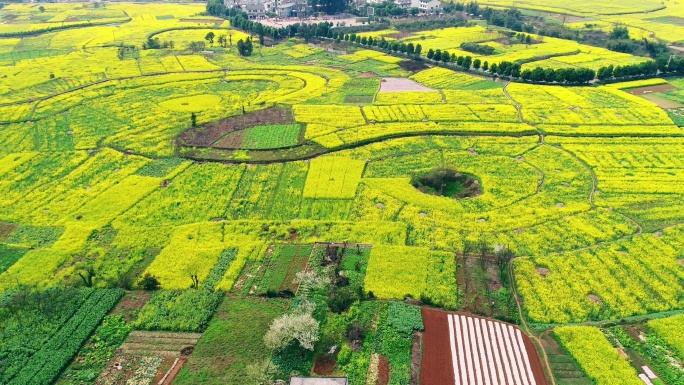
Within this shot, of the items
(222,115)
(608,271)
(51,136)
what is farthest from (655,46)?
(51,136)

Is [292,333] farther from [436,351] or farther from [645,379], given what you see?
[645,379]

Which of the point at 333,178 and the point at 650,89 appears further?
the point at 650,89

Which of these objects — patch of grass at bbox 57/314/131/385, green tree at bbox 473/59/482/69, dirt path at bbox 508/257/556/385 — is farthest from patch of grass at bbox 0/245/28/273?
green tree at bbox 473/59/482/69

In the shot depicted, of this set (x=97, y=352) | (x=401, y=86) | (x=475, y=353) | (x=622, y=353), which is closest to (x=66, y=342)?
(x=97, y=352)

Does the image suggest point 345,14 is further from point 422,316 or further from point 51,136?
point 422,316

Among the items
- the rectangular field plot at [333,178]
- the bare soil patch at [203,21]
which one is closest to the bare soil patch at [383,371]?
the rectangular field plot at [333,178]

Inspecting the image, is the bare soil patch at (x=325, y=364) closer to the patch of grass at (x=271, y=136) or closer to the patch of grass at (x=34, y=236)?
the patch of grass at (x=34, y=236)
